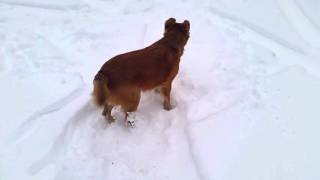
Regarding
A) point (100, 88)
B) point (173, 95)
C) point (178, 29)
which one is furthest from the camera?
point (173, 95)

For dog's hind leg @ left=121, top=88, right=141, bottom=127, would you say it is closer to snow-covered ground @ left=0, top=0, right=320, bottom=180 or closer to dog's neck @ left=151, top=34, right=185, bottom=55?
snow-covered ground @ left=0, top=0, right=320, bottom=180

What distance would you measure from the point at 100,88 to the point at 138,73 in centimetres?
48

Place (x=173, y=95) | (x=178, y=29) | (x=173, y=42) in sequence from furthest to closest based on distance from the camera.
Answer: (x=173, y=95) < (x=178, y=29) < (x=173, y=42)

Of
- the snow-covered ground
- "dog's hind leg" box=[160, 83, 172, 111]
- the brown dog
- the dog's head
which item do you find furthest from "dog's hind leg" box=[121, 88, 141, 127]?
the dog's head

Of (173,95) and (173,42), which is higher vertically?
(173,42)

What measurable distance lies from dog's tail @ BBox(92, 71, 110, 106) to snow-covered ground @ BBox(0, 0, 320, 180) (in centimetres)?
53

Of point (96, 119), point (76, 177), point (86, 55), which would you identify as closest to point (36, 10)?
point (86, 55)

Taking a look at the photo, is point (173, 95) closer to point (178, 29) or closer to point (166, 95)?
point (166, 95)

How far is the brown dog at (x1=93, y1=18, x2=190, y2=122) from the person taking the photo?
180 inches

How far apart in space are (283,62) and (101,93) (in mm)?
2870

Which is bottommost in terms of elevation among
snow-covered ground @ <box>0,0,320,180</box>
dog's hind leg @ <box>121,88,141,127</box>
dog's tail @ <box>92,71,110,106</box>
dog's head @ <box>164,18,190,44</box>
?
snow-covered ground @ <box>0,0,320,180</box>

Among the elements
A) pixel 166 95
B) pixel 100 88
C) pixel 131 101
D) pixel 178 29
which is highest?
pixel 178 29

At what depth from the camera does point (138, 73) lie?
475 centimetres

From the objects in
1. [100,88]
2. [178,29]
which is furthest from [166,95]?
[100,88]
